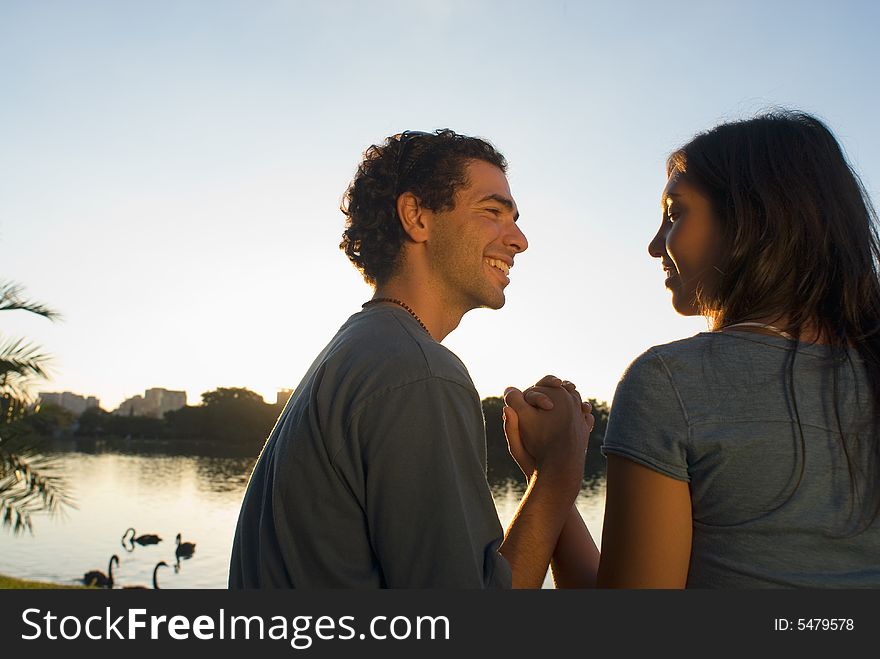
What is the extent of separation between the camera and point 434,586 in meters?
1.98

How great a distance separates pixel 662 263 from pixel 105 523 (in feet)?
135

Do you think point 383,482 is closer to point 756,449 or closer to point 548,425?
point 548,425

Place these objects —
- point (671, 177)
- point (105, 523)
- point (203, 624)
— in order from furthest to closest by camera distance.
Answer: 1. point (105, 523)
2. point (203, 624)
3. point (671, 177)

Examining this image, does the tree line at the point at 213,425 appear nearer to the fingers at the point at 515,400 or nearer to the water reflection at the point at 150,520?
the water reflection at the point at 150,520

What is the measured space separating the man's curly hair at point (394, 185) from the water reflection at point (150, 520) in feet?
25.0

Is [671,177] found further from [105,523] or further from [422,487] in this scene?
[105,523]

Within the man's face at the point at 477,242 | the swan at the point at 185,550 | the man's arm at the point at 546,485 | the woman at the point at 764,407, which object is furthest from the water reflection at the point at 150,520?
the woman at the point at 764,407

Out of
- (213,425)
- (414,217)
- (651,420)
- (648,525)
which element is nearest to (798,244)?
(651,420)

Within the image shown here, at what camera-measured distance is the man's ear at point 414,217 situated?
3021 millimetres

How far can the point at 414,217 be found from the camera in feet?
10.1

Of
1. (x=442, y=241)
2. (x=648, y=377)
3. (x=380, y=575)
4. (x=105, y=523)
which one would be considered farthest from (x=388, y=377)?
(x=105, y=523)

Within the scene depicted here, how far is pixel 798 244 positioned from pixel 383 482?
1.20 metres

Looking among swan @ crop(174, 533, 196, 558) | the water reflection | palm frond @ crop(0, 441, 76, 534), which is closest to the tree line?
the water reflection

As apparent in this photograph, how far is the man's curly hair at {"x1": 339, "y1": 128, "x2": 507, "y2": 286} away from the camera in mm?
3066
